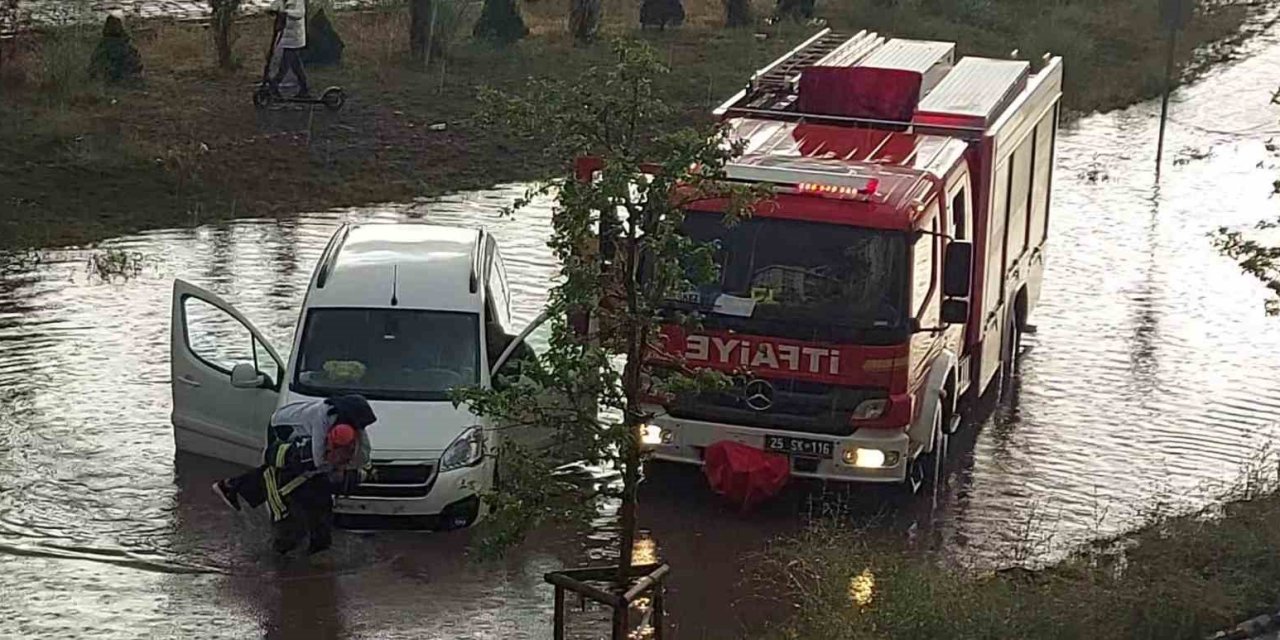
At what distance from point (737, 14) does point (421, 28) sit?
7570 mm

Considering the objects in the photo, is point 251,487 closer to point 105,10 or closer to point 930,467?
point 930,467

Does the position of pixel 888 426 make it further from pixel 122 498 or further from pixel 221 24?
pixel 221 24

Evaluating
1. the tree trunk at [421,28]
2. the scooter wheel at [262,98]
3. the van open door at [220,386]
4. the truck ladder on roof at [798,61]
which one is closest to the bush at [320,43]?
the tree trunk at [421,28]

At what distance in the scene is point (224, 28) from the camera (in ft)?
85.4

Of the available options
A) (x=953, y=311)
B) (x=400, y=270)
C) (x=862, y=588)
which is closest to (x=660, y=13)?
(x=400, y=270)

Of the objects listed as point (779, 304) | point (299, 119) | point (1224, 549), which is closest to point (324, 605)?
point (779, 304)

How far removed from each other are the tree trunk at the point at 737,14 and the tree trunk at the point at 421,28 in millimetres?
7192

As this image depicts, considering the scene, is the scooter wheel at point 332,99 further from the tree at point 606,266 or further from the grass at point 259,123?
the tree at point 606,266

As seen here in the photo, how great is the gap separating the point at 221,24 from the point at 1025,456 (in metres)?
14.7

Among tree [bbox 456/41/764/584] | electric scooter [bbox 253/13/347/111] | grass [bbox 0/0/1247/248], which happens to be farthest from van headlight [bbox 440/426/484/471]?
electric scooter [bbox 253/13/347/111]

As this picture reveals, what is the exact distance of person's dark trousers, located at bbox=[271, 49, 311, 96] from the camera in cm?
2418

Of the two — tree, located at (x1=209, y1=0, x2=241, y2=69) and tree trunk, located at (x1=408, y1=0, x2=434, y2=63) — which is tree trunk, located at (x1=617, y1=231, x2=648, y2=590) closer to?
tree, located at (x1=209, y1=0, x2=241, y2=69)

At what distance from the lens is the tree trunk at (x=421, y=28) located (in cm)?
2811

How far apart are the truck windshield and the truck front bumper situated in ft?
2.42
